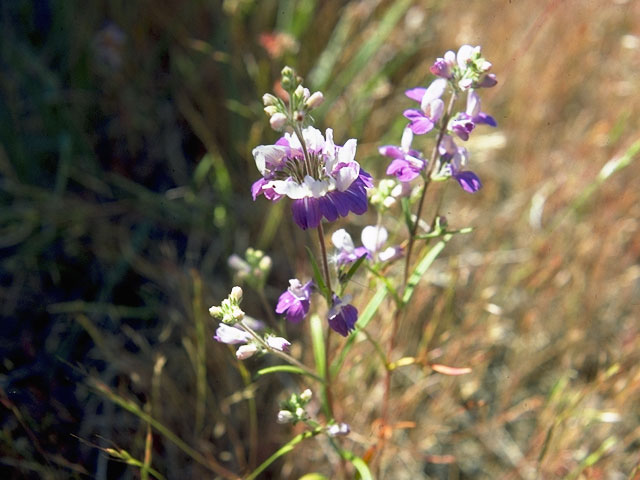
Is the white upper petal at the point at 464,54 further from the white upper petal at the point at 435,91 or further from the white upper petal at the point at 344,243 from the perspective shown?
the white upper petal at the point at 344,243

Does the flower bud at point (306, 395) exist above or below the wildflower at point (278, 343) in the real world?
below

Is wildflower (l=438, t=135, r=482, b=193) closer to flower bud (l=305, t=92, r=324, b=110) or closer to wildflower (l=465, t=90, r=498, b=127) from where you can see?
wildflower (l=465, t=90, r=498, b=127)

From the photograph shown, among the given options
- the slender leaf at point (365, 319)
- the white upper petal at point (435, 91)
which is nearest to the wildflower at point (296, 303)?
the slender leaf at point (365, 319)

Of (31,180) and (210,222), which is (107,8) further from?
(210,222)

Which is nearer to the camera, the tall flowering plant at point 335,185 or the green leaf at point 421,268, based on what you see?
the tall flowering plant at point 335,185

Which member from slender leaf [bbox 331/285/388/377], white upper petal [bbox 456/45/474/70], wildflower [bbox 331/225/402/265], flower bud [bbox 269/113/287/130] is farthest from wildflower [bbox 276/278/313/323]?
white upper petal [bbox 456/45/474/70]

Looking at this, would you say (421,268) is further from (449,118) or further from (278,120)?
(278,120)

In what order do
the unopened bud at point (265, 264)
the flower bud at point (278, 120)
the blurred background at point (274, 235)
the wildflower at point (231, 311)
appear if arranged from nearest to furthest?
the flower bud at point (278, 120), the wildflower at point (231, 311), the unopened bud at point (265, 264), the blurred background at point (274, 235)
